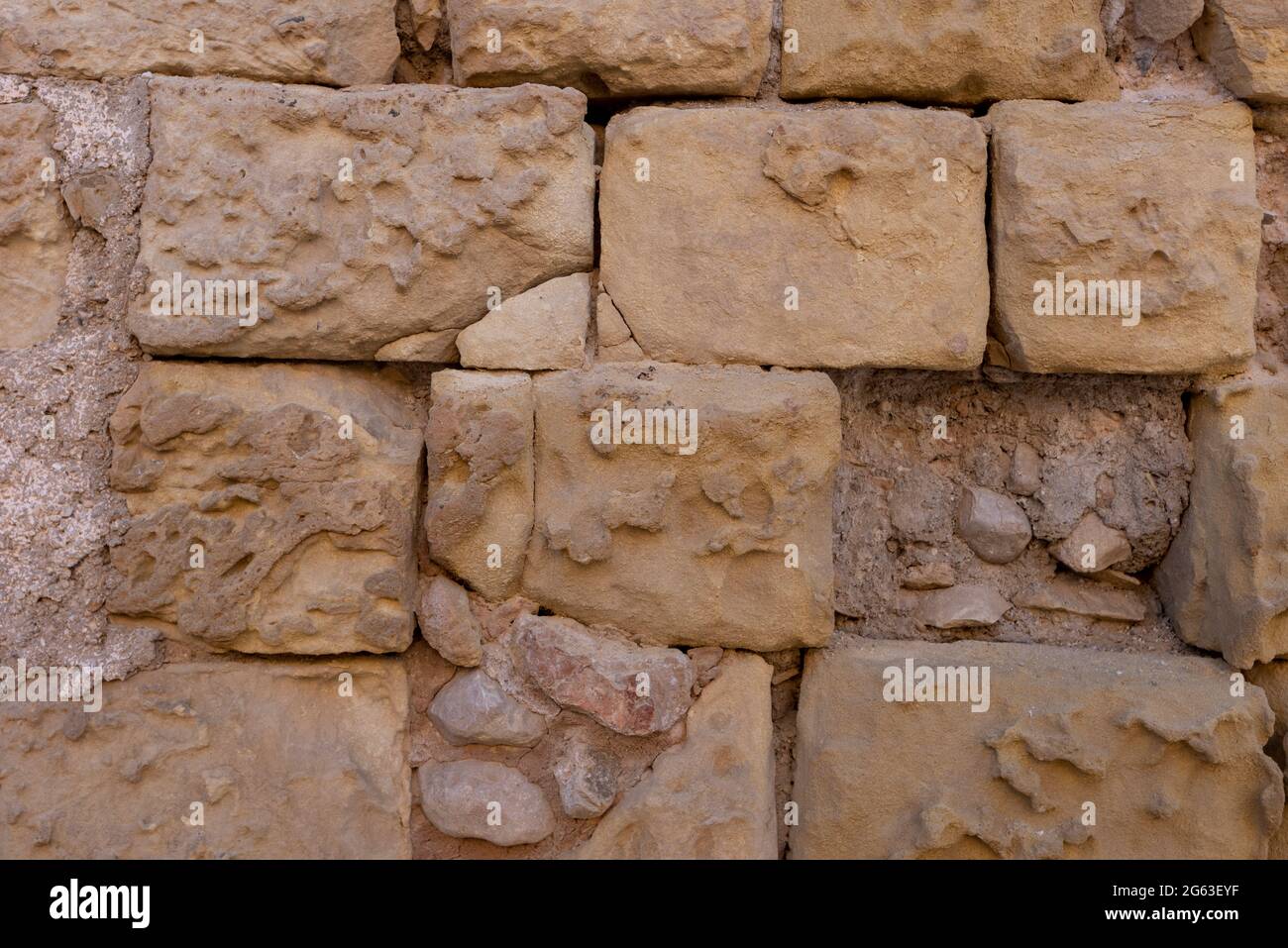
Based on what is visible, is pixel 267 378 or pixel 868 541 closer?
pixel 267 378

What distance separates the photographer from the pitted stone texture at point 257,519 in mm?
2232

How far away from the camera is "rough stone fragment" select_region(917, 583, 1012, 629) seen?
2.45m

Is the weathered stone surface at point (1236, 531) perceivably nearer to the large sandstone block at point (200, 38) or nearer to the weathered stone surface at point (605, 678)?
the weathered stone surface at point (605, 678)

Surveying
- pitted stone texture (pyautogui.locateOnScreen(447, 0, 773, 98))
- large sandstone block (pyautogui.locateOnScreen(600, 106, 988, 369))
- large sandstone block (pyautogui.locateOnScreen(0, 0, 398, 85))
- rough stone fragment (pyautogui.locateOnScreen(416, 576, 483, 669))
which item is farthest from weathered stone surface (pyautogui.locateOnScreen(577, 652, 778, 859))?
large sandstone block (pyautogui.locateOnScreen(0, 0, 398, 85))

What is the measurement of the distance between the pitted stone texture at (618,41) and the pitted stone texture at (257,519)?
902 mm

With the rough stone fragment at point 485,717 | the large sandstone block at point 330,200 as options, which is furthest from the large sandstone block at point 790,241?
the rough stone fragment at point 485,717

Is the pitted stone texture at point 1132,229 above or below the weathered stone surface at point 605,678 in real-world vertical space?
above

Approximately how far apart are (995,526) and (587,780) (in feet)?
3.80

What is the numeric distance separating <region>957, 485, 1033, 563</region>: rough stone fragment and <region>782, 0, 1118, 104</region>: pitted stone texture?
3.17 ft

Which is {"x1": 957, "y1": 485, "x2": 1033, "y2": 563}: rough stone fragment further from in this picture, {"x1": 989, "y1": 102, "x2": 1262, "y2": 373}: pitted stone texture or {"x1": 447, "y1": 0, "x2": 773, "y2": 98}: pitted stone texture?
{"x1": 447, "y1": 0, "x2": 773, "y2": 98}: pitted stone texture

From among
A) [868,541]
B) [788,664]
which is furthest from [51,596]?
[868,541]

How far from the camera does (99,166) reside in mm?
2303

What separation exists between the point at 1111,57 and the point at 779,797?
195 centimetres
